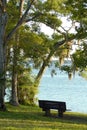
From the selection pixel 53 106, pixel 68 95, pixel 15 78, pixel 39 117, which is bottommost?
pixel 39 117

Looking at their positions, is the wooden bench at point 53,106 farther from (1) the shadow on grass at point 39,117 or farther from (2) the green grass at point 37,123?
(2) the green grass at point 37,123

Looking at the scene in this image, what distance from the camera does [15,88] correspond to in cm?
2855

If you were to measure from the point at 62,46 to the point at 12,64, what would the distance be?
4423 mm

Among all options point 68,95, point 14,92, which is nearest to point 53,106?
point 14,92

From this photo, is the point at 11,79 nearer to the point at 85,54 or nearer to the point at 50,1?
the point at 50,1

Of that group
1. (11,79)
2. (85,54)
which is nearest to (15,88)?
(11,79)

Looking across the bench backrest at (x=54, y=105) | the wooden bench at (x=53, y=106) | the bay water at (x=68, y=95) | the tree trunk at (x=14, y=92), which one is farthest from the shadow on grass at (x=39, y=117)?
the bay water at (x=68, y=95)

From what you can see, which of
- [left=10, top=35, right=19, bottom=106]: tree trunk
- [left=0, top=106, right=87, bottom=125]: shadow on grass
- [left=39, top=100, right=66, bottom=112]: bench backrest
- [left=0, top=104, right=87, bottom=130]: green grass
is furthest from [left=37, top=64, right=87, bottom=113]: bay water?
[left=0, top=104, right=87, bottom=130]: green grass

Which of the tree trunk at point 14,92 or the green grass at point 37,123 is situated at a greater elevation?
the tree trunk at point 14,92

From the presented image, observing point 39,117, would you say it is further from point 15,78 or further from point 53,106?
point 15,78

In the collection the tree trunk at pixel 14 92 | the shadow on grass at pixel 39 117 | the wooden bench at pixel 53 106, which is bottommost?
the shadow on grass at pixel 39 117

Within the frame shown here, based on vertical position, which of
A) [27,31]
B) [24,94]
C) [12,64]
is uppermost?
[27,31]

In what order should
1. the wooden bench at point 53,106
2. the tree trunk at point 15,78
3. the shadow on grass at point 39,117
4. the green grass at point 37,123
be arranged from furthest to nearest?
the tree trunk at point 15,78 < the wooden bench at point 53,106 < the shadow on grass at point 39,117 < the green grass at point 37,123

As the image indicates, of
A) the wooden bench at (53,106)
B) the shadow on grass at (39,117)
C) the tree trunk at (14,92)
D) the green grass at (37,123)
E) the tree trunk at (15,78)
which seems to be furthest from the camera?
the tree trunk at (14,92)
